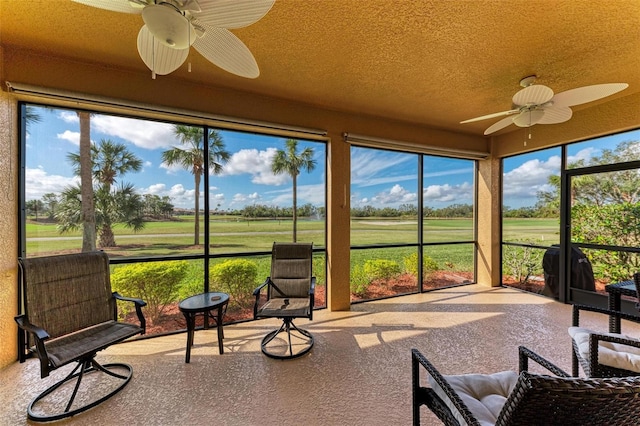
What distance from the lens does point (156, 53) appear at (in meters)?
1.52

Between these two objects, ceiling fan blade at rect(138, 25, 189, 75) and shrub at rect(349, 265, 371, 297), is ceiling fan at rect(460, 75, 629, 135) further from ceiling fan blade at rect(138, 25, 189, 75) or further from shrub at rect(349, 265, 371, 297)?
shrub at rect(349, 265, 371, 297)

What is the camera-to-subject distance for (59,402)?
Result: 183 centimetres

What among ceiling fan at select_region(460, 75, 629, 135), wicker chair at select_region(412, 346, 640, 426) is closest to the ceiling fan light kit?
wicker chair at select_region(412, 346, 640, 426)

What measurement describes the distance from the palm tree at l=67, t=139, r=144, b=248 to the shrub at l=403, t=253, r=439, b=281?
411 cm

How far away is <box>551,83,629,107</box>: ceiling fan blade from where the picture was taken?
194cm

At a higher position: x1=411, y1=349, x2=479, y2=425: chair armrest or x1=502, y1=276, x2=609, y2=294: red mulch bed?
x1=411, y1=349, x2=479, y2=425: chair armrest

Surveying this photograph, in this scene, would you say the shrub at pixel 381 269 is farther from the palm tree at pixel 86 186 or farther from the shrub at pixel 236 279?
the palm tree at pixel 86 186

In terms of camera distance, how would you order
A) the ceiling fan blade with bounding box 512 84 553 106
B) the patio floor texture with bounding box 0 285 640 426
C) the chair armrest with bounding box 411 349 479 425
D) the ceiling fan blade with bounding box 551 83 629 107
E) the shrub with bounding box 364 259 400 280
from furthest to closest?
1. the shrub with bounding box 364 259 400 280
2. the ceiling fan blade with bounding box 512 84 553 106
3. the ceiling fan blade with bounding box 551 83 629 107
4. the patio floor texture with bounding box 0 285 640 426
5. the chair armrest with bounding box 411 349 479 425

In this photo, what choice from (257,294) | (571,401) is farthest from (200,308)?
(571,401)

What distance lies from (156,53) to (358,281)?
3823 millimetres

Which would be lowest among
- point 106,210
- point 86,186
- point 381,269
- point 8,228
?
point 381,269

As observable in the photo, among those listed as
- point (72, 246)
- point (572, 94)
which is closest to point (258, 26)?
point (572, 94)

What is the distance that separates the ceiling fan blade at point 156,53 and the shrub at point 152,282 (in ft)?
7.80

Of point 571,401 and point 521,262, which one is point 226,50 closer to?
point 571,401
